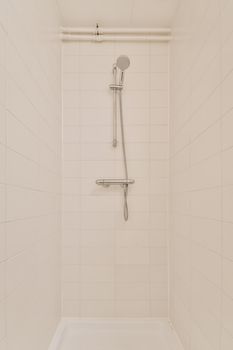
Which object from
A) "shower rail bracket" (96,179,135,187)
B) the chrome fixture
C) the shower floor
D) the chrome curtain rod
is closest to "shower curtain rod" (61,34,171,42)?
the chrome curtain rod

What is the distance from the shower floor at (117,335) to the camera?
2.09m

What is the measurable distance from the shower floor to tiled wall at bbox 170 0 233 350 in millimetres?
138

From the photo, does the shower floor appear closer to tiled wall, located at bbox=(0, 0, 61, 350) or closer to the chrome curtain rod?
tiled wall, located at bbox=(0, 0, 61, 350)

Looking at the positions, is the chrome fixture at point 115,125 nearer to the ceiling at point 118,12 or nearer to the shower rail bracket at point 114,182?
the shower rail bracket at point 114,182

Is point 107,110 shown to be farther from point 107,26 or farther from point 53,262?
point 53,262

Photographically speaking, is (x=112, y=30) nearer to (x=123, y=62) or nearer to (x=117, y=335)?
(x=123, y=62)

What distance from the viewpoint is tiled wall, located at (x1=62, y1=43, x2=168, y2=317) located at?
238 centimetres

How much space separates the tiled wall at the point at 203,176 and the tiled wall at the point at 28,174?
740mm

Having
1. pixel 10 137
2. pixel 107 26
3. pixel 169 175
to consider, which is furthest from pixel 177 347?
pixel 107 26

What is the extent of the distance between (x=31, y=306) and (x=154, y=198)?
122 cm

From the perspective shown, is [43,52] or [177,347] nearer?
[43,52]

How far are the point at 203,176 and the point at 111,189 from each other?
3.22 feet

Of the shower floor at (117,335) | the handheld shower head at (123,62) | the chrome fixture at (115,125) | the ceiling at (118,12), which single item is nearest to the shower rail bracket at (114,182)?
the chrome fixture at (115,125)

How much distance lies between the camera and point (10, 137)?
1.15m
